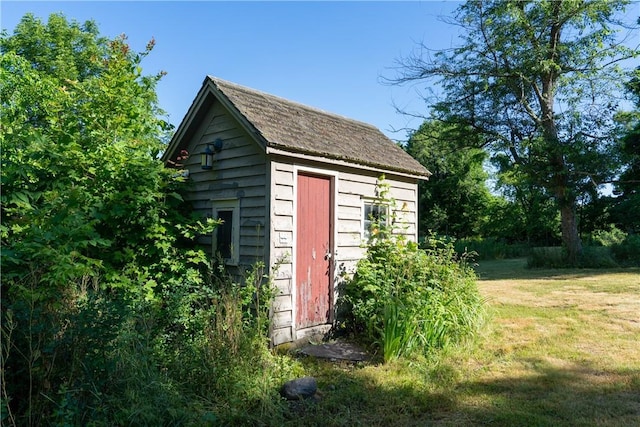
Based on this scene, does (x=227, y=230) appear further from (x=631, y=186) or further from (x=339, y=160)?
(x=631, y=186)

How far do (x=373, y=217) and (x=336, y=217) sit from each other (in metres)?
1.01

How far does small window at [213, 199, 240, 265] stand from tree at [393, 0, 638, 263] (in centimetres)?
1428

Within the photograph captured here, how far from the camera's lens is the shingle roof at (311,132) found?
6.05m

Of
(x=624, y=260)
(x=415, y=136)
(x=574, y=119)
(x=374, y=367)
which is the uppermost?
(x=415, y=136)

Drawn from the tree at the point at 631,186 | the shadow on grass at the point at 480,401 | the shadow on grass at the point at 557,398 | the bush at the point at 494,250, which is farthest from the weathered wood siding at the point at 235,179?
the bush at the point at 494,250

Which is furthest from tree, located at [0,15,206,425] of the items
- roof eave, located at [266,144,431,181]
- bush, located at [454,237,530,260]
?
bush, located at [454,237,530,260]

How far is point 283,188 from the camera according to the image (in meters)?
5.91

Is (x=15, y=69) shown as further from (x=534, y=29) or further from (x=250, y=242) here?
(x=534, y=29)

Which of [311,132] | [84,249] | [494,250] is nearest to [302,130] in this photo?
[311,132]

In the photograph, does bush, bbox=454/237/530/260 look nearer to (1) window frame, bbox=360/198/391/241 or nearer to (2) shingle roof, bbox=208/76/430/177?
(2) shingle roof, bbox=208/76/430/177

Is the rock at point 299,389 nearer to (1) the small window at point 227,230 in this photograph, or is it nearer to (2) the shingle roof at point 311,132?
(1) the small window at point 227,230

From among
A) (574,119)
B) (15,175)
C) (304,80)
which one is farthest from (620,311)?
(574,119)

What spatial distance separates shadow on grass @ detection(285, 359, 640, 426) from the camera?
3588 mm

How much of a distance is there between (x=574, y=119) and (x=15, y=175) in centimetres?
1915
